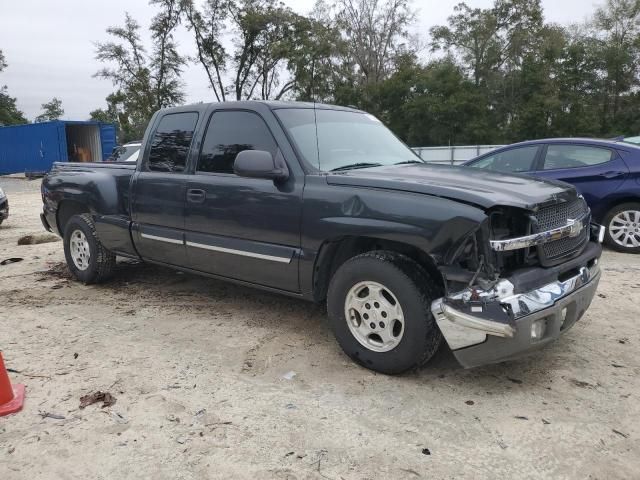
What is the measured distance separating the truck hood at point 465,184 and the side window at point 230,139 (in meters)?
0.79

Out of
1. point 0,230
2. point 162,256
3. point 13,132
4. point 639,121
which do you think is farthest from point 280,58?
point 162,256

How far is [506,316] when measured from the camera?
2.93 meters

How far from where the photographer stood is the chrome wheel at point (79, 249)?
5.83m

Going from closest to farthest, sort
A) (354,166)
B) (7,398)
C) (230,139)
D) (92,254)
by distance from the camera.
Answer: (7,398) → (354,166) → (230,139) → (92,254)

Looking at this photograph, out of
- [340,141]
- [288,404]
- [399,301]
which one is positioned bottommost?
[288,404]

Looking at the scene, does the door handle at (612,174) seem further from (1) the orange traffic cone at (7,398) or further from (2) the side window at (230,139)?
(1) the orange traffic cone at (7,398)

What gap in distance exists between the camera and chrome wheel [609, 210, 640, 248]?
22.1 ft

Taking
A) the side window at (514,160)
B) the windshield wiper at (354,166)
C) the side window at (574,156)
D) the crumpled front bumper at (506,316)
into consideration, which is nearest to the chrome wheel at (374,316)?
the crumpled front bumper at (506,316)

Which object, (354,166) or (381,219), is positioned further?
(354,166)

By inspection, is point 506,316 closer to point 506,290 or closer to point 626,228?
point 506,290

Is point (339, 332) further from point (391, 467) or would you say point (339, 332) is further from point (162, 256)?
point (162, 256)

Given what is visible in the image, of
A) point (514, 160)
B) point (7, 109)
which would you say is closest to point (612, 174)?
point (514, 160)

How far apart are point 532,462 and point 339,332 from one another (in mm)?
1454

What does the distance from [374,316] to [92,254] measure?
3.60 metres
